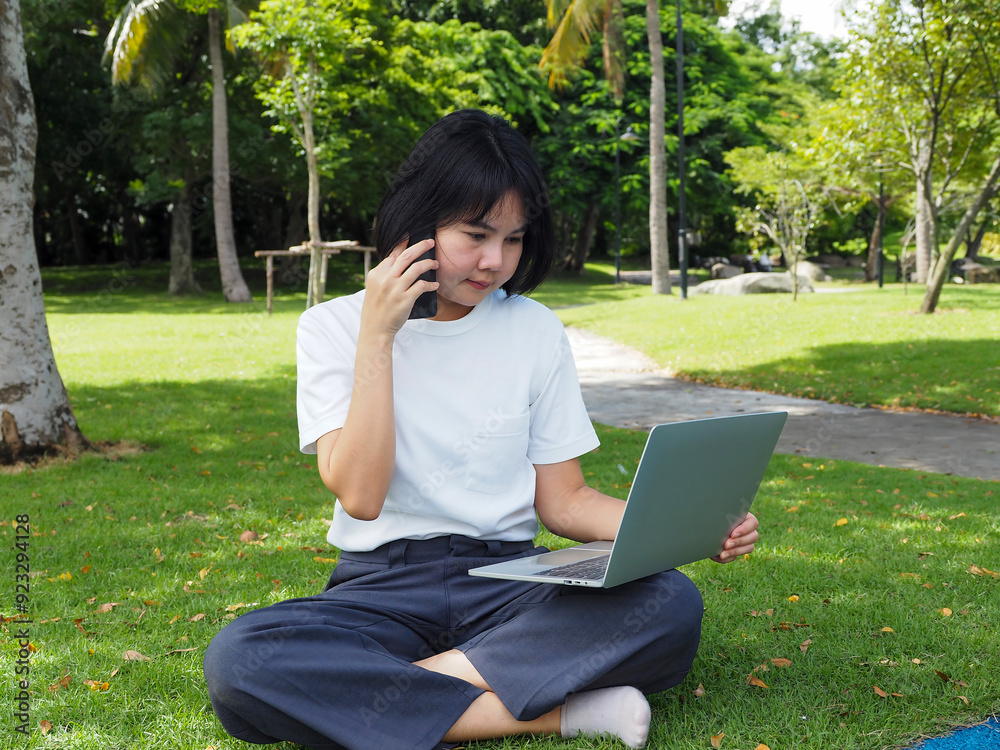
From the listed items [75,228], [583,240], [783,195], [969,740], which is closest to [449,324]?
[969,740]

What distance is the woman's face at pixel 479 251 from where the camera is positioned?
2422mm

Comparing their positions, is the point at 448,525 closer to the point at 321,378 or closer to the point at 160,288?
the point at 321,378

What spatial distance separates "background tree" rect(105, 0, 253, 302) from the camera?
20.2 meters

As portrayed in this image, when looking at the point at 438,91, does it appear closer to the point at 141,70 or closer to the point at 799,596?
the point at 141,70

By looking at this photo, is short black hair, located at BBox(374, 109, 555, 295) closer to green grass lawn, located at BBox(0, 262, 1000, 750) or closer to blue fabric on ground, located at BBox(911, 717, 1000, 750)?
green grass lawn, located at BBox(0, 262, 1000, 750)

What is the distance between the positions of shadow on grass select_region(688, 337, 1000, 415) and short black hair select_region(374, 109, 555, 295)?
760 cm

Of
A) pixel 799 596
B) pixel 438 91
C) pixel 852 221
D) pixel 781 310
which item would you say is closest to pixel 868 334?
pixel 781 310

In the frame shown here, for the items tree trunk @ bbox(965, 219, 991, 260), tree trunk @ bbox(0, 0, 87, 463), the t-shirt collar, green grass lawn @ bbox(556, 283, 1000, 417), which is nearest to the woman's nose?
the t-shirt collar

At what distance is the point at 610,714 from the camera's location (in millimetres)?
2432

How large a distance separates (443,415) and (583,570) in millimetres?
600

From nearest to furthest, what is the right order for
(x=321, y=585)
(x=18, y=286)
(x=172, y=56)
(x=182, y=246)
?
(x=321, y=585), (x=18, y=286), (x=172, y=56), (x=182, y=246)

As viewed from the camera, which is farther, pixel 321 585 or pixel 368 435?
pixel 321 585

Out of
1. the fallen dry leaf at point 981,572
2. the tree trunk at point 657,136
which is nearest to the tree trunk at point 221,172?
the tree trunk at point 657,136

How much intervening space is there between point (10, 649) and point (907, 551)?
12.8 ft
